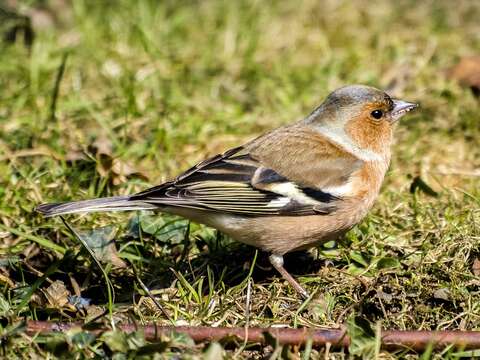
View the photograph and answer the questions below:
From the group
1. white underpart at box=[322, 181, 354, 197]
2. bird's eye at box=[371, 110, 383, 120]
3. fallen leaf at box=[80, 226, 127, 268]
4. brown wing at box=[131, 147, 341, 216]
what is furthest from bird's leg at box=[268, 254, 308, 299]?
bird's eye at box=[371, 110, 383, 120]

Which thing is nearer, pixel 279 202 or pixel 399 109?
pixel 279 202

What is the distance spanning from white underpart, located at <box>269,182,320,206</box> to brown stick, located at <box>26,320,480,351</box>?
2.97ft

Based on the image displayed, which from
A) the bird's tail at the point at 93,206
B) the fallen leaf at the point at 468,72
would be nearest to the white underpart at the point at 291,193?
the bird's tail at the point at 93,206

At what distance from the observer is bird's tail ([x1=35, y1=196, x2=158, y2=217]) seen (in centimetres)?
407

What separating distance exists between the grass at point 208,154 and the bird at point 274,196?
0.25m

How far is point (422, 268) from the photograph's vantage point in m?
4.21

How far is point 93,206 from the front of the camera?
162 inches

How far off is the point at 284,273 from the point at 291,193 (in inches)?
16.1

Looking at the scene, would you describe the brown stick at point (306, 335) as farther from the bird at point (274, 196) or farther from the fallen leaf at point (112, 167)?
the fallen leaf at point (112, 167)

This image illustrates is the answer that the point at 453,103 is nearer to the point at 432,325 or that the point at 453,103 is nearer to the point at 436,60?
the point at 436,60

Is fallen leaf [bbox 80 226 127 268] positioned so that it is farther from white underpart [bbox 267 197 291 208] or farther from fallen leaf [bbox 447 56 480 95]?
fallen leaf [bbox 447 56 480 95]

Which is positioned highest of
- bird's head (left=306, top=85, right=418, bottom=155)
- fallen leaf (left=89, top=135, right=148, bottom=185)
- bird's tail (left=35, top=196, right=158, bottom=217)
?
bird's head (left=306, top=85, right=418, bottom=155)

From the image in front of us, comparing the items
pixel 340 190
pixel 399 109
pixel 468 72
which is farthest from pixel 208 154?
pixel 468 72

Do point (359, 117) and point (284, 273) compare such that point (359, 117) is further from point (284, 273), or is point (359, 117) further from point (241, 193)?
point (284, 273)
